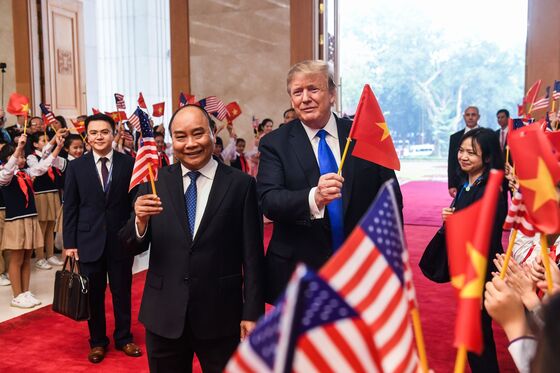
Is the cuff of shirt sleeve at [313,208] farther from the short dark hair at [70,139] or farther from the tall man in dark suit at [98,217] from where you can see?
the short dark hair at [70,139]

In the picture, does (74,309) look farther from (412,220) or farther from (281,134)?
(412,220)

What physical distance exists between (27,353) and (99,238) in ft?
3.59

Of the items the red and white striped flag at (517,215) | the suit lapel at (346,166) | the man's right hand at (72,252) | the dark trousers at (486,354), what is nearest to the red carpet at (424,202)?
the dark trousers at (486,354)

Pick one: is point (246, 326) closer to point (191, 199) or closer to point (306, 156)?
point (191, 199)

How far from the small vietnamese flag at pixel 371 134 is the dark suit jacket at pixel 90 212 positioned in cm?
246

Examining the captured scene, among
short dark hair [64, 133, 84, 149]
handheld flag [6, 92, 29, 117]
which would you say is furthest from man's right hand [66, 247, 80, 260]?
handheld flag [6, 92, 29, 117]

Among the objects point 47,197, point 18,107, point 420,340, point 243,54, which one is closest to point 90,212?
point 18,107

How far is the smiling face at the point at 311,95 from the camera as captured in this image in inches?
113

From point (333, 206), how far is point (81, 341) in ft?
10.0

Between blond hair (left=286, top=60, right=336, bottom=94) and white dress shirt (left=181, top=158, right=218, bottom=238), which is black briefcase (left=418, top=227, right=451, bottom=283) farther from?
white dress shirt (left=181, top=158, right=218, bottom=238)

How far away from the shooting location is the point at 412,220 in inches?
432

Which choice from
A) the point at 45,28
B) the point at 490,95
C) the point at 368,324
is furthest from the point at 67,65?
the point at 490,95

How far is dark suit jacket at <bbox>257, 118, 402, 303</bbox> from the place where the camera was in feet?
9.46

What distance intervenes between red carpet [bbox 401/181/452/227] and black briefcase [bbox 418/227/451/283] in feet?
22.3
